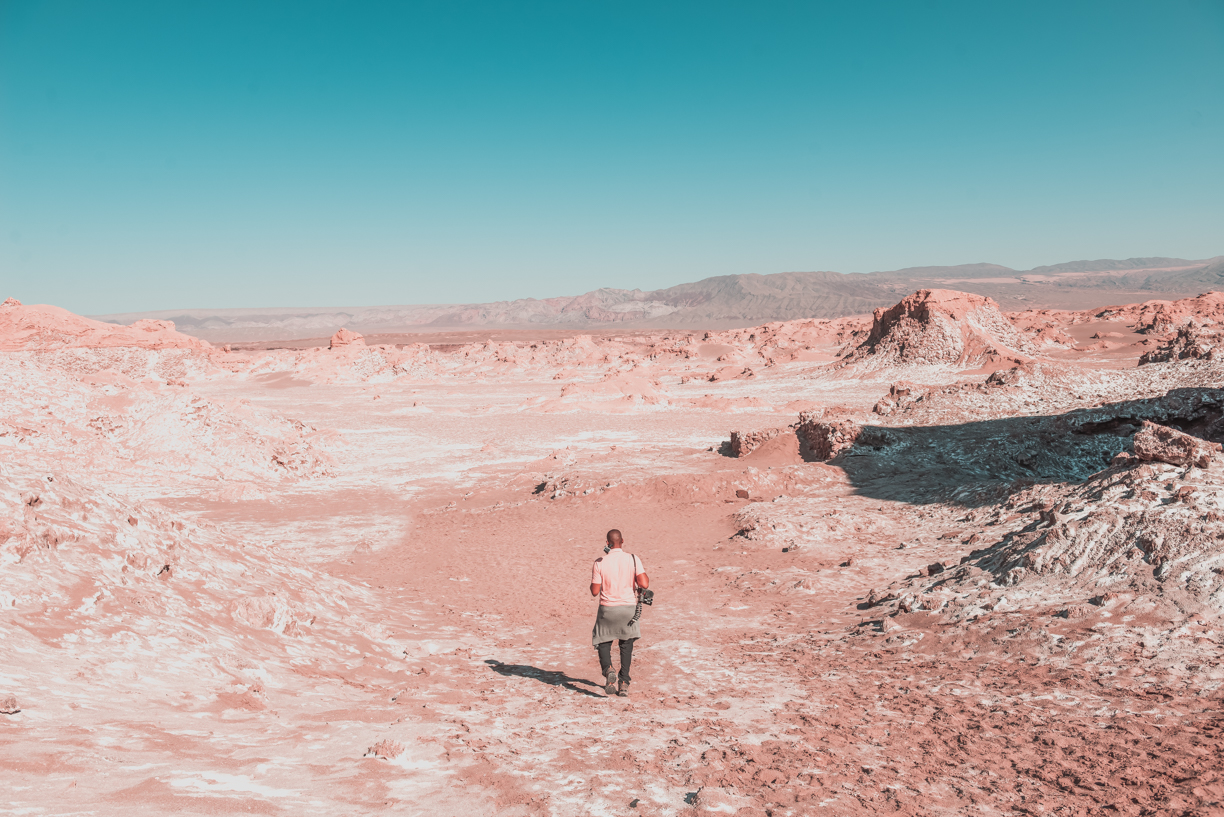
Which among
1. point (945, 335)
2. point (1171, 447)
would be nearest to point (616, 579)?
point (1171, 447)

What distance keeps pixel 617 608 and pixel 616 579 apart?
24 cm

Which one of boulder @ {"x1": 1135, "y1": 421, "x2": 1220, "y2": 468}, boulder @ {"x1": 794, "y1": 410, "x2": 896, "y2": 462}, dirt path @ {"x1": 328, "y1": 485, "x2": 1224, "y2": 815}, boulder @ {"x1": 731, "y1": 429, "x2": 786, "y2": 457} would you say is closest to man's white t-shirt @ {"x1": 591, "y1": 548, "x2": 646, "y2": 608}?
dirt path @ {"x1": 328, "y1": 485, "x2": 1224, "y2": 815}

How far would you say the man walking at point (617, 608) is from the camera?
6.02m

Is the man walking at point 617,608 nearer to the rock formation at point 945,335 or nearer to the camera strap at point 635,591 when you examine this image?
the camera strap at point 635,591

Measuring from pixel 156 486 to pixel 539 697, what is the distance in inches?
575

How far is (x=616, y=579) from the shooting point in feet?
19.8

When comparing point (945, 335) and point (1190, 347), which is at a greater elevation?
point (945, 335)

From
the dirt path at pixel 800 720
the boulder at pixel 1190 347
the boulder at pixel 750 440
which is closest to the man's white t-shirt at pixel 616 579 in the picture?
the dirt path at pixel 800 720

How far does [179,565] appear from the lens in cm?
710

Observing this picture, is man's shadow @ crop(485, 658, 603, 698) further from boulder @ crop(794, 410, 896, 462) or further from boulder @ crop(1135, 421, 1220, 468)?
boulder @ crop(794, 410, 896, 462)

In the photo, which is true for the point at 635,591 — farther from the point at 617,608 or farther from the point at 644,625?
the point at 644,625

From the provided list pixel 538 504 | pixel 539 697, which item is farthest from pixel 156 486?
pixel 539 697

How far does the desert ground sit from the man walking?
0.23 metres

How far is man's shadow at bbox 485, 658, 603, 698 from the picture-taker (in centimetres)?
648
